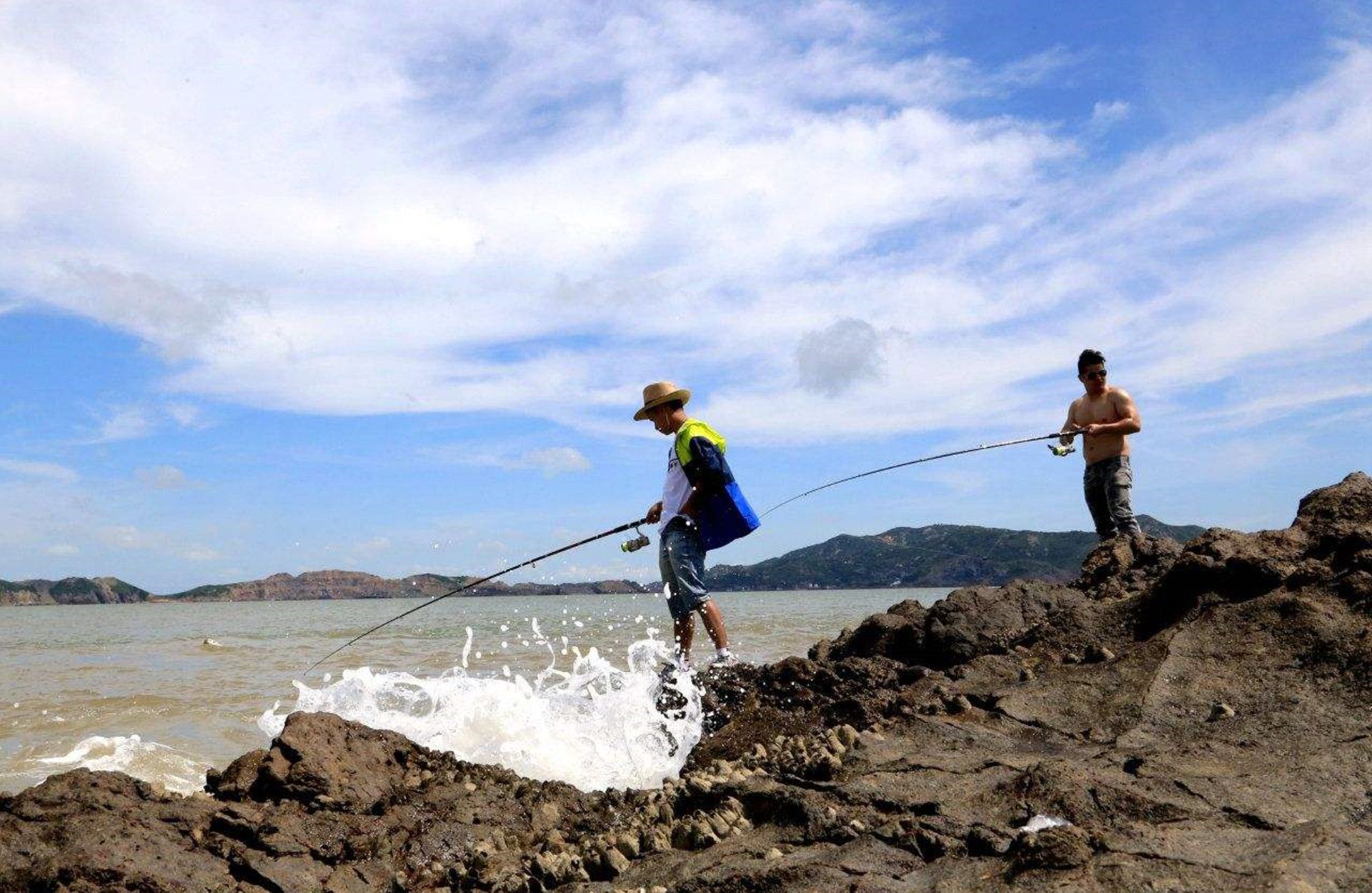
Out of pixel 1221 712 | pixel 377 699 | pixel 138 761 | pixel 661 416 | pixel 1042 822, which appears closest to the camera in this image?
pixel 1042 822

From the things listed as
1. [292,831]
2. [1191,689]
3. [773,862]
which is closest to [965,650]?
[1191,689]

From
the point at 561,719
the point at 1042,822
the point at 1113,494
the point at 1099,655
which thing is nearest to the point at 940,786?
the point at 1042,822

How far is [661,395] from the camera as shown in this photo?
6.90 meters

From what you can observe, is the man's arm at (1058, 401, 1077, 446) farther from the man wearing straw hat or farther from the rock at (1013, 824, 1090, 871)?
the rock at (1013, 824, 1090, 871)

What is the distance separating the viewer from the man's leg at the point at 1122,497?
305 inches

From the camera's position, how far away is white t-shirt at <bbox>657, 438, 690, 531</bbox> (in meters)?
6.83

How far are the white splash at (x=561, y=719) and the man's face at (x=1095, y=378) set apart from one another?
3753mm

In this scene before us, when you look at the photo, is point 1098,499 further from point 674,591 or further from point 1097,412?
point 674,591

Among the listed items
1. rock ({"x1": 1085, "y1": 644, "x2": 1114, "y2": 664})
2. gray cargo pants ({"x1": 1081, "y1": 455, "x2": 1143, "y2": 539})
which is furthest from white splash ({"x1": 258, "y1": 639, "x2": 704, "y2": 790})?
gray cargo pants ({"x1": 1081, "y1": 455, "x2": 1143, "y2": 539})

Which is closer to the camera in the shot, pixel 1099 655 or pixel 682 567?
pixel 1099 655

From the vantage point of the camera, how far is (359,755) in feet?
14.7

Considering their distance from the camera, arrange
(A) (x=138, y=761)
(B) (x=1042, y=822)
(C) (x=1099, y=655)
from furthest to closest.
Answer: (A) (x=138, y=761), (C) (x=1099, y=655), (B) (x=1042, y=822)

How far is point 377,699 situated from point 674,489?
2.71m

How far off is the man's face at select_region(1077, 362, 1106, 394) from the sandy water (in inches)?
148
